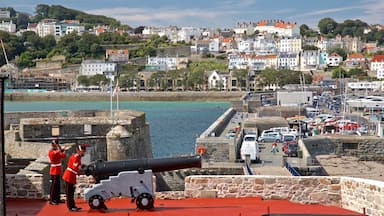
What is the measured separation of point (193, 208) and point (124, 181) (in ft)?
3.72

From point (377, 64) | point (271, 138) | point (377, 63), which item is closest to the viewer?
point (271, 138)

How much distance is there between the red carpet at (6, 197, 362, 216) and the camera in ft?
29.6

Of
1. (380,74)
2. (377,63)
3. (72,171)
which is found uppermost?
(377,63)

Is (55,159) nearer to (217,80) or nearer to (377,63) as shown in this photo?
(217,80)

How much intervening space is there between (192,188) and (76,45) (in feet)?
590

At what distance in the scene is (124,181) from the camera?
352 inches

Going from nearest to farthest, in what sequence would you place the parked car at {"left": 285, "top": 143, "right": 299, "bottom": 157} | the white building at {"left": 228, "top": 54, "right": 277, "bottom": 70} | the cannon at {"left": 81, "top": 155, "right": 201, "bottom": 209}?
the cannon at {"left": 81, "top": 155, "right": 201, "bottom": 209} → the parked car at {"left": 285, "top": 143, "right": 299, "bottom": 157} → the white building at {"left": 228, "top": 54, "right": 277, "bottom": 70}

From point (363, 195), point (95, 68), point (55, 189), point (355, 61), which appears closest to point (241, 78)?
point (95, 68)

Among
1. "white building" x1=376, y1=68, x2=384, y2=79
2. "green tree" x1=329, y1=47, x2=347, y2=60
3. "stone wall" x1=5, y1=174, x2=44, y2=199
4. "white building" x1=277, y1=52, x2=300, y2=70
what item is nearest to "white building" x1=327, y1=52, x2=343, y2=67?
"white building" x1=277, y1=52, x2=300, y2=70

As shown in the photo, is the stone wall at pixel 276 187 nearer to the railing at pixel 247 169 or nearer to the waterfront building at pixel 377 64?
the railing at pixel 247 169

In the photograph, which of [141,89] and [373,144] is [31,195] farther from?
[141,89]

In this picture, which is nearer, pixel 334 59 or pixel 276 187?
pixel 276 187

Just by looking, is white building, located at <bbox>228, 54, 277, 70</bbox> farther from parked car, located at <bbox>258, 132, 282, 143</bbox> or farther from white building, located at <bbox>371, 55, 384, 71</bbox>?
parked car, located at <bbox>258, 132, 282, 143</bbox>

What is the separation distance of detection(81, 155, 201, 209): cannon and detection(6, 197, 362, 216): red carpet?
17 cm
